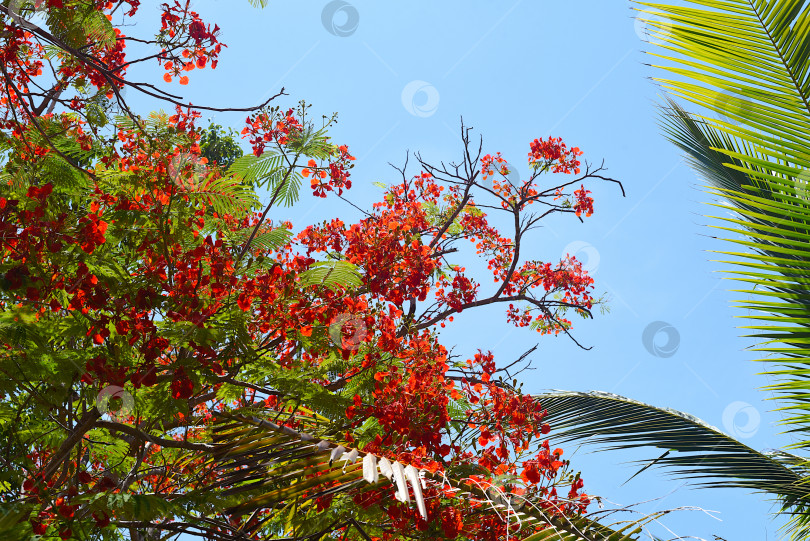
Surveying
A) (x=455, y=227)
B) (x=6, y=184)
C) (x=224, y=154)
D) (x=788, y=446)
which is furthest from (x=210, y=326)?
(x=224, y=154)

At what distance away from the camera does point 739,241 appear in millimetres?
3064

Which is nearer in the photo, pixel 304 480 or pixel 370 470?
pixel 370 470

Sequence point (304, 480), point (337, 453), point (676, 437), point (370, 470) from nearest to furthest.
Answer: point (370, 470) → point (337, 453) → point (304, 480) → point (676, 437)

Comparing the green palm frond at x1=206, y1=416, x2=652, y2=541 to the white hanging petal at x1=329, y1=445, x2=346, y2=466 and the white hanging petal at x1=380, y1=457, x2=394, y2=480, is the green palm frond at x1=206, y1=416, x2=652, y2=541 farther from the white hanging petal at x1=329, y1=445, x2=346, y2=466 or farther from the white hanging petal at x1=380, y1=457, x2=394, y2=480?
the white hanging petal at x1=380, y1=457, x2=394, y2=480

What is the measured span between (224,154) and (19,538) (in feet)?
42.8

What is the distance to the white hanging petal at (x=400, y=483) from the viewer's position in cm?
182

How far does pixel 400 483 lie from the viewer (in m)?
1.87

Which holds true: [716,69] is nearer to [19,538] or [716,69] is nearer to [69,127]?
[19,538]

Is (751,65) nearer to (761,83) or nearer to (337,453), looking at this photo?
(761,83)

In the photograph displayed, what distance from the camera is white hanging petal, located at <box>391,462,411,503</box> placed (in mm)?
1819

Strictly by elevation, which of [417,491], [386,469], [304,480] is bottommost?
[417,491]

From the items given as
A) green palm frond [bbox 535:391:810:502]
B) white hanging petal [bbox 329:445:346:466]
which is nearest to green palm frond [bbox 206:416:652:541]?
white hanging petal [bbox 329:445:346:466]

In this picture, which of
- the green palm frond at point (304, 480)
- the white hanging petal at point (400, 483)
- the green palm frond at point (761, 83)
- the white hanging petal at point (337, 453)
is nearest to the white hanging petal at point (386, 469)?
the white hanging petal at point (400, 483)

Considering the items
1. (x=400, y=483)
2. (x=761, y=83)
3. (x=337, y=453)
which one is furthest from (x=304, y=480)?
(x=761, y=83)
